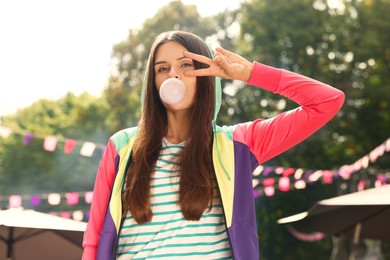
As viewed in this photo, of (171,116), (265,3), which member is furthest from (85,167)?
(171,116)

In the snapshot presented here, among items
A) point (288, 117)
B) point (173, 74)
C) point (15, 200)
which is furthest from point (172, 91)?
point (15, 200)

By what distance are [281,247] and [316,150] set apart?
380 cm

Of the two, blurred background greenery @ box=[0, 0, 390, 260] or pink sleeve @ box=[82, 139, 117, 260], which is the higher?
blurred background greenery @ box=[0, 0, 390, 260]

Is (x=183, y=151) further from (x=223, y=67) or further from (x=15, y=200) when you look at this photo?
(x=15, y=200)

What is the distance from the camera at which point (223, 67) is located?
2.63 meters

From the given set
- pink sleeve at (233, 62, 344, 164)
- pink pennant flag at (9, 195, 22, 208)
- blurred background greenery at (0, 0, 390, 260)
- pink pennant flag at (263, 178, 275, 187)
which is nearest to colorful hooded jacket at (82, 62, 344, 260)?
pink sleeve at (233, 62, 344, 164)

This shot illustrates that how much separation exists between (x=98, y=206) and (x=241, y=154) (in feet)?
1.73

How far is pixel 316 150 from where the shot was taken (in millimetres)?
24906

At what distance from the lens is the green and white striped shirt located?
246 cm

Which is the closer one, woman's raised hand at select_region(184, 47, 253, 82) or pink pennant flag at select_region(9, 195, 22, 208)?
woman's raised hand at select_region(184, 47, 253, 82)

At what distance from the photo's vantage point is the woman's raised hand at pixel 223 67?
2.62 meters

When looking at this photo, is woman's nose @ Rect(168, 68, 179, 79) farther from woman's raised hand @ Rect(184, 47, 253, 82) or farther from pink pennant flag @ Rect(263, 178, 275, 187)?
pink pennant flag @ Rect(263, 178, 275, 187)

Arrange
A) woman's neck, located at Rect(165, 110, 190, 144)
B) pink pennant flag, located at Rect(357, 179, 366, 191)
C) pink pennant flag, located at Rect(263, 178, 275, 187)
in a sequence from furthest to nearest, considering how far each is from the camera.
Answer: pink pennant flag, located at Rect(357, 179, 366, 191)
pink pennant flag, located at Rect(263, 178, 275, 187)
woman's neck, located at Rect(165, 110, 190, 144)

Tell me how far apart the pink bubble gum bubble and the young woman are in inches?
3.4
